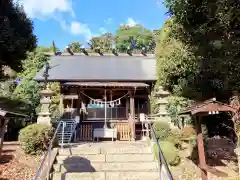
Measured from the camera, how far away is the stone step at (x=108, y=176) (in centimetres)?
573

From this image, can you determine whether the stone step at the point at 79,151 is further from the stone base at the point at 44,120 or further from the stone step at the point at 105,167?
the stone base at the point at 44,120

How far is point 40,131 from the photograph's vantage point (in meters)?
7.56

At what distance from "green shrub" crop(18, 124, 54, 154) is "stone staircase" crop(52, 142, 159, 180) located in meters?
0.80

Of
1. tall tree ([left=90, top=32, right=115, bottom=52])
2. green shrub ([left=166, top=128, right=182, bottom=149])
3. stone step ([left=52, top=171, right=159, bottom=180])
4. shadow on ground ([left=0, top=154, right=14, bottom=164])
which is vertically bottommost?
stone step ([left=52, top=171, right=159, bottom=180])

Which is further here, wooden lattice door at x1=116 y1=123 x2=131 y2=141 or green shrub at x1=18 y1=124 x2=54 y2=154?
wooden lattice door at x1=116 y1=123 x2=131 y2=141

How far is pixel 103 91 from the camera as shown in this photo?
536 inches

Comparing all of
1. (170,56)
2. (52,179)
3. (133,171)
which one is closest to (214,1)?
(170,56)

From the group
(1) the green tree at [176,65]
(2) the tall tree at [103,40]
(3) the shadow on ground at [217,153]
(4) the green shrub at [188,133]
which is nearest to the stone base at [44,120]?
(4) the green shrub at [188,133]

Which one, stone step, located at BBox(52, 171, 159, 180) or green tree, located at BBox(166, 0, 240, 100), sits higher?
green tree, located at BBox(166, 0, 240, 100)

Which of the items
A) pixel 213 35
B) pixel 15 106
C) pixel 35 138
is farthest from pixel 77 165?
pixel 15 106

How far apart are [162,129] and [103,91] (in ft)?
19.5

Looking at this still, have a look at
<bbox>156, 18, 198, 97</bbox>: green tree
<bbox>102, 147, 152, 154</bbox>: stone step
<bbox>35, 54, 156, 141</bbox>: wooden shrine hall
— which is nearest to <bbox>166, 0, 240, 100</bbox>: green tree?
<bbox>156, 18, 198, 97</bbox>: green tree

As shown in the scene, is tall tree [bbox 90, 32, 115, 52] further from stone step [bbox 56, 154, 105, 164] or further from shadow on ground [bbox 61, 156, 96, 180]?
shadow on ground [bbox 61, 156, 96, 180]

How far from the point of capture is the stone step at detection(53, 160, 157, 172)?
6.27 metres
